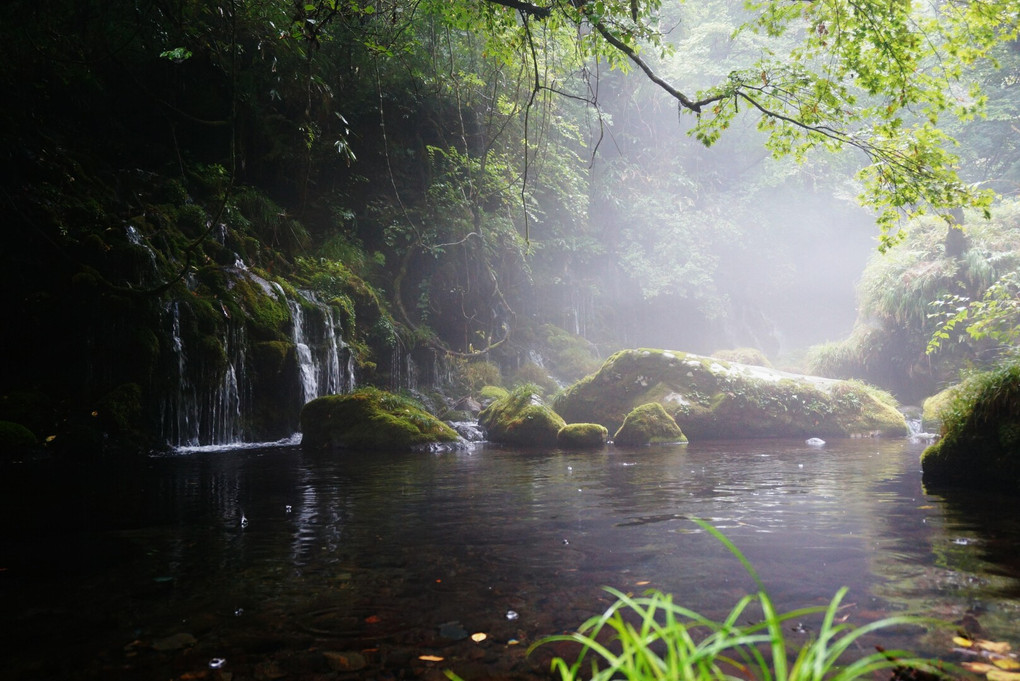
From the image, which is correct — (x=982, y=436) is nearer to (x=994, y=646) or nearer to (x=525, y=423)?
(x=994, y=646)

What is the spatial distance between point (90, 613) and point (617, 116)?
2979 cm

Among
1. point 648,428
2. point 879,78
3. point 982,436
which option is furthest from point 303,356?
point 982,436

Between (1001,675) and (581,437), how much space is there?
975 cm

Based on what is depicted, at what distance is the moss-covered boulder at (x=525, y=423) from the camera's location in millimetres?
12141

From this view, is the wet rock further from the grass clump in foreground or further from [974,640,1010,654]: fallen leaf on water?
[974,640,1010,654]: fallen leaf on water

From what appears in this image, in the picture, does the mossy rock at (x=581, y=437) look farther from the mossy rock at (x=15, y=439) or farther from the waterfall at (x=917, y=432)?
the mossy rock at (x=15, y=439)

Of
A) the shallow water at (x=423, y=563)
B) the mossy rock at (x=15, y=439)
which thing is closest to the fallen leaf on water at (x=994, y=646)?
the shallow water at (x=423, y=563)

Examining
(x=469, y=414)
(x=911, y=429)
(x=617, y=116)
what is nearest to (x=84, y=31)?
(x=469, y=414)

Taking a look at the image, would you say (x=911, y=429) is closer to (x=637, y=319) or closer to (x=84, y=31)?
(x=637, y=319)

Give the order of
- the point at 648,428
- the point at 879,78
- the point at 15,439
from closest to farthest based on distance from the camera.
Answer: the point at 879,78 → the point at 15,439 → the point at 648,428

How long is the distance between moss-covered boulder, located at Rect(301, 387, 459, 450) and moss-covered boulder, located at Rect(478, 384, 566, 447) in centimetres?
147

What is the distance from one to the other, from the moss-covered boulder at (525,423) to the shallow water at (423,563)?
16.9 feet

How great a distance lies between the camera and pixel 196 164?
46.7 ft

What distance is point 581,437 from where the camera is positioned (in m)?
11.7
